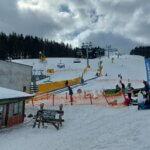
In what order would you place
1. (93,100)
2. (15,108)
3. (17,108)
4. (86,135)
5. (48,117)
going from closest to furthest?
(86,135), (48,117), (15,108), (17,108), (93,100)

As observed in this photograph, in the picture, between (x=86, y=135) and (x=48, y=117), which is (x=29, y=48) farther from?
(x=86, y=135)

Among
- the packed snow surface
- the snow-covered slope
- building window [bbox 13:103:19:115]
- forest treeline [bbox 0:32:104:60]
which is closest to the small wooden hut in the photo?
building window [bbox 13:103:19:115]

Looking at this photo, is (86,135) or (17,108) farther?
(17,108)

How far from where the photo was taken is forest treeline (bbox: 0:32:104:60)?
11675 centimetres

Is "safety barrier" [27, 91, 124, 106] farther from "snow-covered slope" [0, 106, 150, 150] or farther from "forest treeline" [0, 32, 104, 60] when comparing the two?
"forest treeline" [0, 32, 104, 60]

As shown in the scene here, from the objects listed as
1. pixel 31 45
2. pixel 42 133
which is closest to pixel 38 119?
pixel 42 133

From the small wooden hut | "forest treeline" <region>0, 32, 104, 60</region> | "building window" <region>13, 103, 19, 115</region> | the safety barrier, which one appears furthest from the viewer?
"forest treeline" <region>0, 32, 104, 60</region>

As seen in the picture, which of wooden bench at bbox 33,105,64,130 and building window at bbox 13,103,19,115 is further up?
building window at bbox 13,103,19,115

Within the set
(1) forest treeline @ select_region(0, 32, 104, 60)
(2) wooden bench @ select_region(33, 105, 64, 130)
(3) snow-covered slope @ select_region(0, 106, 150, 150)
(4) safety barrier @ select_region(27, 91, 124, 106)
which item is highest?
(1) forest treeline @ select_region(0, 32, 104, 60)

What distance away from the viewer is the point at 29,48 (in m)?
→ 134

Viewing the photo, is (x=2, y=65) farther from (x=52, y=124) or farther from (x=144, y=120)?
(x=144, y=120)

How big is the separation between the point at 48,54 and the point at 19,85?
117 meters

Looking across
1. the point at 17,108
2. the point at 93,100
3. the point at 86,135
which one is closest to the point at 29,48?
the point at 93,100

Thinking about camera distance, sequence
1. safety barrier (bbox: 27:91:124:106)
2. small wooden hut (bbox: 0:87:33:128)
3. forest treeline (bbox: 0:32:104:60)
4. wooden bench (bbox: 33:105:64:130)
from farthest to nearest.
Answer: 1. forest treeline (bbox: 0:32:104:60)
2. safety barrier (bbox: 27:91:124:106)
3. small wooden hut (bbox: 0:87:33:128)
4. wooden bench (bbox: 33:105:64:130)
